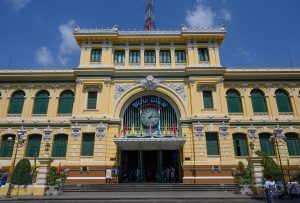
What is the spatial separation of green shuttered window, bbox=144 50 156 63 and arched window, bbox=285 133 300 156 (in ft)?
51.7

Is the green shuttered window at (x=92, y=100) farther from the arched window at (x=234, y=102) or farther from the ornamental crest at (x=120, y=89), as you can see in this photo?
the arched window at (x=234, y=102)

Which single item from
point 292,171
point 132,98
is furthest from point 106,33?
point 292,171

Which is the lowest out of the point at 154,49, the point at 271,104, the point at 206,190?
the point at 206,190

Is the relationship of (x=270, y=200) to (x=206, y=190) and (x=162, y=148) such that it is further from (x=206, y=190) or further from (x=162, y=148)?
(x=162, y=148)

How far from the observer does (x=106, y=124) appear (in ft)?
74.3

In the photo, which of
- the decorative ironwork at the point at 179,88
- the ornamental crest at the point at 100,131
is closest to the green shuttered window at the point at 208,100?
the decorative ironwork at the point at 179,88

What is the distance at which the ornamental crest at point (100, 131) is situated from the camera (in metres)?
22.3

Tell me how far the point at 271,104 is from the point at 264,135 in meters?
3.41

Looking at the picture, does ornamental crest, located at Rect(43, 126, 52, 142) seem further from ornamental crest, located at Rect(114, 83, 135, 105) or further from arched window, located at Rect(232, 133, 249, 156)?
arched window, located at Rect(232, 133, 249, 156)

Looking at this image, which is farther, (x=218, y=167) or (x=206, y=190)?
(x=218, y=167)

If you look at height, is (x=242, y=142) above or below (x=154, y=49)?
below

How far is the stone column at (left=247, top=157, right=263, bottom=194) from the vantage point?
16.2 meters

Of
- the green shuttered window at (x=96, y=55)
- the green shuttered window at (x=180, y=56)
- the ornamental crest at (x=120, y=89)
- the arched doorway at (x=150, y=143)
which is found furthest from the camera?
the green shuttered window at (x=180, y=56)

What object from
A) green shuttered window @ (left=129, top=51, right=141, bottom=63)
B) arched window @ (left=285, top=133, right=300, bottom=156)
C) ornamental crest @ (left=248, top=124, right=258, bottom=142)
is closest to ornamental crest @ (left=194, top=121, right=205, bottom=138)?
ornamental crest @ (left=248, top=124, right=258, bottom=142)
